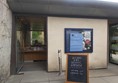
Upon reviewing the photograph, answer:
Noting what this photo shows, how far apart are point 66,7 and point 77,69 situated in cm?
275

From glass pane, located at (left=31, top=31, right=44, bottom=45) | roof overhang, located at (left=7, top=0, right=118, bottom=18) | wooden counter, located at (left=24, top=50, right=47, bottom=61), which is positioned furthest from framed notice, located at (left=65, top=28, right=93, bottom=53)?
glass pane, located at (left=31, top=31, right=44, bottom=45)

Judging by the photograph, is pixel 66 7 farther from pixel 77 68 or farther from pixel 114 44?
pixel 114 44

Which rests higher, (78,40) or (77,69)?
(78,40)

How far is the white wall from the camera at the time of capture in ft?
24.6

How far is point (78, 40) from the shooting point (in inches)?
303

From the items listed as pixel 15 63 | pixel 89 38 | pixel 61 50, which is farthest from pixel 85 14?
pixel 15 63

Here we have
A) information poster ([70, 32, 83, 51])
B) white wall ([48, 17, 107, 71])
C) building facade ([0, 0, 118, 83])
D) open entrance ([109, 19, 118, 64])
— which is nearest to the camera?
building facade ([0, 0, 118, 83])

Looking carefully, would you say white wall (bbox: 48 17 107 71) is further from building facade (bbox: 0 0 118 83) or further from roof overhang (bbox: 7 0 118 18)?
roof overhang (bbox: 7 0 118 18)

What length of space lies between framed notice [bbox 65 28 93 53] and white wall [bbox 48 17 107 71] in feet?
0.67

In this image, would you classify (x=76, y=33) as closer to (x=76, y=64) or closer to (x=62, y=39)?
(x=62, y=39)

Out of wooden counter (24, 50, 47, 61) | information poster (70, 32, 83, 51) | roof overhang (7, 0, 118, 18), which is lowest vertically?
wooden counter (24, 50, 47, 61)

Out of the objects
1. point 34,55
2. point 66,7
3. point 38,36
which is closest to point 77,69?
point 66,7

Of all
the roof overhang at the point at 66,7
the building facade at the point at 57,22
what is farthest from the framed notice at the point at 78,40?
the roof overhang at the point at 66,7

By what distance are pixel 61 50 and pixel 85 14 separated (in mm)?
2117
